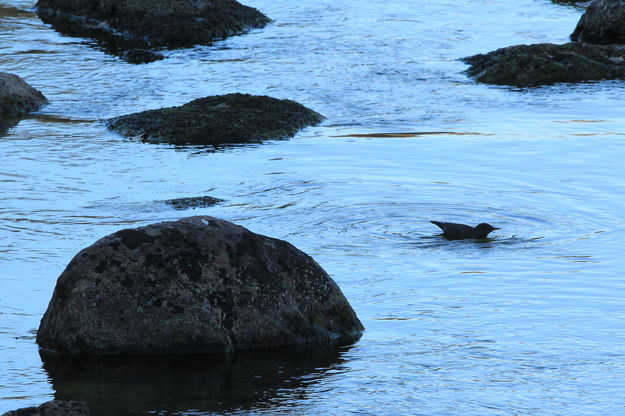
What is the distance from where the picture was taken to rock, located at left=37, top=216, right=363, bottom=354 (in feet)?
24.7

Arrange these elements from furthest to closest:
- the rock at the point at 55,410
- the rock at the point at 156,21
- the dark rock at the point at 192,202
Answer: the rock at the point at 156,21, the dark rock at the point at 192,202, the rock at the point at 55,410

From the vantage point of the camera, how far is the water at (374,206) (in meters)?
7.08

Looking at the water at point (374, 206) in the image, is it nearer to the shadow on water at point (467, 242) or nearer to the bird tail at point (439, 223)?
the shadow on water at point (467, 242)

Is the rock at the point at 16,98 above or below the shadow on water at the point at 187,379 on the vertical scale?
above

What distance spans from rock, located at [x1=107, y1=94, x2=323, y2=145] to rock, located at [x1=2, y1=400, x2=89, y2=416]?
8993 millimetres

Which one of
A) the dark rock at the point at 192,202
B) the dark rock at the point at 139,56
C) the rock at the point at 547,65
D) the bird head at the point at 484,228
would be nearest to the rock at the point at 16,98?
the dark rock at the point at 139,56

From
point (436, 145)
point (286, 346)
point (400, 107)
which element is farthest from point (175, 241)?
point (400, 107)

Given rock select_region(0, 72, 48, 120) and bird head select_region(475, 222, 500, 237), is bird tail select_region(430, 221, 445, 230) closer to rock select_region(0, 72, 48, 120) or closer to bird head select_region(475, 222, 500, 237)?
bird head select_region(475, 222, 500, 237)

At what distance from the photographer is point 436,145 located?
14.6 meters

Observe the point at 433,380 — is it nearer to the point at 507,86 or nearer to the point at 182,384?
the point at 182,384

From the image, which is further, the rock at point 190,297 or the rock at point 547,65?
the rock at point 547,65

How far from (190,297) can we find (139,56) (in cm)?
1337

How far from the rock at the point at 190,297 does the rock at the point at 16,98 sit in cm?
921

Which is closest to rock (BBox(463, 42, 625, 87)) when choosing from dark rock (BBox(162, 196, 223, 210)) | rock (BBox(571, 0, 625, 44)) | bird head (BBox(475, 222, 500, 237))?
Answer: rock (BBox(571, 0, 625, 44))
